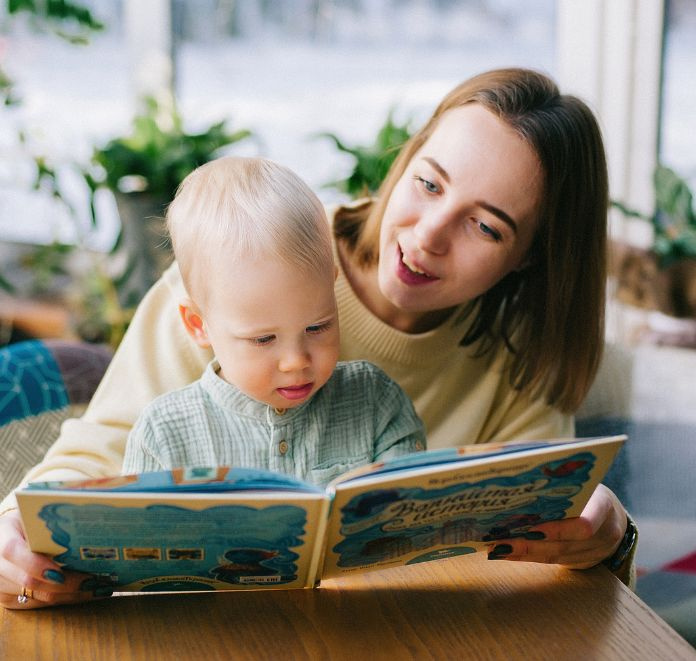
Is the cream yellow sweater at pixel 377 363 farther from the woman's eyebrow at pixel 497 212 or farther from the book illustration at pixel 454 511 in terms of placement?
the book illustration at pixel 454 511

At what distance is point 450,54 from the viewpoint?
3350 millimetres

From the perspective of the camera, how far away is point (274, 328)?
1.07 m

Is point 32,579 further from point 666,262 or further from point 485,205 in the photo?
point 666,262

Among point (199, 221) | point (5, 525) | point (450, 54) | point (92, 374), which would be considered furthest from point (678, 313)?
point (5, 525)

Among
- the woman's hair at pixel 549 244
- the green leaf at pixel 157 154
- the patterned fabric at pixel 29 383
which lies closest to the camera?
the woman's hair at pixel 549 244

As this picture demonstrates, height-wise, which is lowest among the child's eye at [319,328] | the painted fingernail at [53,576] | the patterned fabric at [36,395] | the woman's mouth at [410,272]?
Result: the patterned fabric at [36,395]

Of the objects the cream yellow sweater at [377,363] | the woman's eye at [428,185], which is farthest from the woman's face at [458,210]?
the cream yellow sweater at [377,363]

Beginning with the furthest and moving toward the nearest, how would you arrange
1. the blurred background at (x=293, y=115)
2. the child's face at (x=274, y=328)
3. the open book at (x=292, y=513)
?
the blurred background at (x=293, y=115), the child's face at (x=274, y=328), the open book at (x=292, y=513)

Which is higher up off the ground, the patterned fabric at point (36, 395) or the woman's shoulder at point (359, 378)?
the woman's shoulder at point (359, 378)

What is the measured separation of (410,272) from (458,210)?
0.38 ft

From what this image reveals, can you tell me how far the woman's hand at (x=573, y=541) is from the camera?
1041mm

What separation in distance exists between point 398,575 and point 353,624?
4.8 inches

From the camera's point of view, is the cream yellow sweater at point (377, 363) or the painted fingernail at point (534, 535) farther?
the cream yellow sweater at point (377, 363)

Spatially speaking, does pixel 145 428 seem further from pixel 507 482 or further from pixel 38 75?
pixel 38 75
